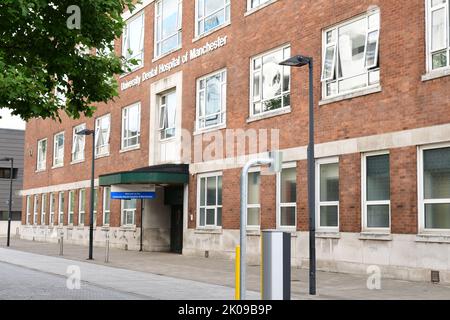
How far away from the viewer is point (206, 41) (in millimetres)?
26812

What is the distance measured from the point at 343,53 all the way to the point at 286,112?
9.67ft

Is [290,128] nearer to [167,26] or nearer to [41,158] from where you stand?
[167,26]

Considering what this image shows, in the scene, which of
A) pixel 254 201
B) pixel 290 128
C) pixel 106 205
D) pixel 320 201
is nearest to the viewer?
pixel 320 201

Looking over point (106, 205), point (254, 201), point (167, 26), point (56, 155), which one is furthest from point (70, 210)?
point (254, 201)

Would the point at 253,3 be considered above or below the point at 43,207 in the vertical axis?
above

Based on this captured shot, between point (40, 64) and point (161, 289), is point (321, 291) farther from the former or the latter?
point (40, 64)

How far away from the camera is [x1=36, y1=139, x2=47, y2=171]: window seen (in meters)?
46.7

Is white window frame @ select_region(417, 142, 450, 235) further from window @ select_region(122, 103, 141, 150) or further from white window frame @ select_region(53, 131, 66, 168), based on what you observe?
white window frame @ select_region(53, 131, 66, 168)

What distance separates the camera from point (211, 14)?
26.8m

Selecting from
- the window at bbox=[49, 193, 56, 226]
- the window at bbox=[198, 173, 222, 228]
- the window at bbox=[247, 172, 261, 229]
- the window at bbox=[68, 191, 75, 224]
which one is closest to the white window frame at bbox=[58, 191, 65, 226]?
the window at bbox=[49, 193, 56, 226]

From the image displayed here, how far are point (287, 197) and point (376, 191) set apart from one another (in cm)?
418

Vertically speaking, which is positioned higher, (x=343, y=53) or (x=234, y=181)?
(x=343, y=53)
